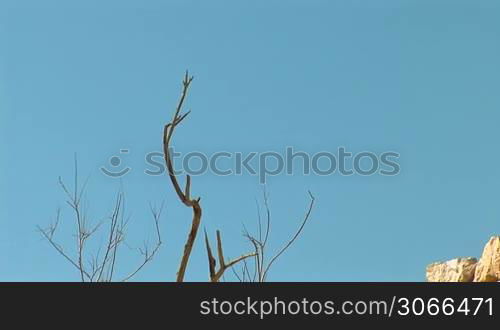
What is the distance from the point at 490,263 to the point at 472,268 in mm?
727

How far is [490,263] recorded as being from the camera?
37.9ft

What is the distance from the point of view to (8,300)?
95.1 inches

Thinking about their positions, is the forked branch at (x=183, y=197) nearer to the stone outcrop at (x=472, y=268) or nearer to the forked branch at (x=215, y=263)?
the forked branch at (x=215, y=263)

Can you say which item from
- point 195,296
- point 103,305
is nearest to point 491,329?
point 195,296

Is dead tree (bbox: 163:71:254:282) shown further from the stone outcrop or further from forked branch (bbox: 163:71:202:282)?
the stone outcrop

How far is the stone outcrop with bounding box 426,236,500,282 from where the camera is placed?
1149cm

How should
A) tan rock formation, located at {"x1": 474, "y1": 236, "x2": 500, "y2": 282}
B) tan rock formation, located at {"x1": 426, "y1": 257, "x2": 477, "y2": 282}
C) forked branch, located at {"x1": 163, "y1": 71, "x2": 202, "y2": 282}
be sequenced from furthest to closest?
tan rock formation, located at {"x1": 426, "y1": 257, "x2": 477, "y2": 282} → tan rock formation, located at {"x1": 474, "y1": 236, "x2": 500, "y2": 282} → forked branch, located at {"x1": 163, "y1": 71, "x2": 202, "y2": 282}

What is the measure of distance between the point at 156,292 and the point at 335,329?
67 centimetres

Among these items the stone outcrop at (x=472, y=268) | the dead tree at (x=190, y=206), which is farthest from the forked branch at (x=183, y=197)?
the stone outcrop at (x=472, y=268)

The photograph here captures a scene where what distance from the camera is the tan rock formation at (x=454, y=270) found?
1213 cm

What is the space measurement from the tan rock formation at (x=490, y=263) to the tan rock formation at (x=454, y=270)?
0.26 m

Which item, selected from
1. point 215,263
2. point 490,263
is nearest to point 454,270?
point 490,263

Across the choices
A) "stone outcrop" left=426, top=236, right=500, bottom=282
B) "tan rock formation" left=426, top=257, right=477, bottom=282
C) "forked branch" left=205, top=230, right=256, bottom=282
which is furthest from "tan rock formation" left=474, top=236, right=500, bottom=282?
"forked branch" left=205, top=230, right=256, bottom=282

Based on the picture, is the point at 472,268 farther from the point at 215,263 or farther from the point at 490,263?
the point at 215,263
